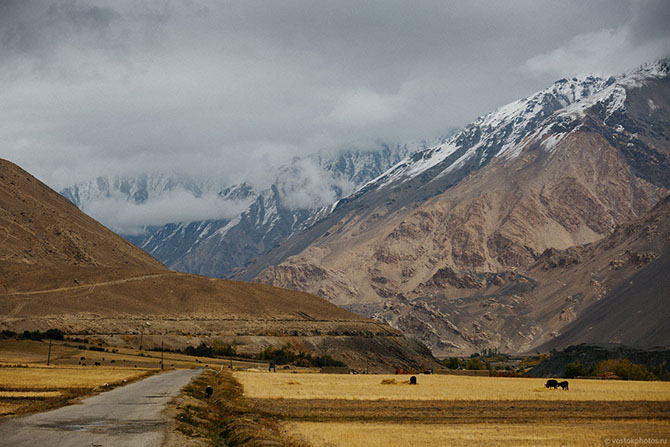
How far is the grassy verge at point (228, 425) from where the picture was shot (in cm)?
2836

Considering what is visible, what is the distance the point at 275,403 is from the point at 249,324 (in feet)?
437

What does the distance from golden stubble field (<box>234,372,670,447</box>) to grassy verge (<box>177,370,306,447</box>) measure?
1269 millimetres

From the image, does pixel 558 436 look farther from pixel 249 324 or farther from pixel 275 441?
pixel 249 324

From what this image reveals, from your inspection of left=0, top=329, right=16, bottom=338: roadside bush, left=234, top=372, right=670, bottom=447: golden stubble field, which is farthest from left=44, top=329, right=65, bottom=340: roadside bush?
left=234, top=372, right=670, bottom=447: golden stubble field

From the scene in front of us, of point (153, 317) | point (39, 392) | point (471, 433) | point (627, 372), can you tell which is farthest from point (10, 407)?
point (153, 317)

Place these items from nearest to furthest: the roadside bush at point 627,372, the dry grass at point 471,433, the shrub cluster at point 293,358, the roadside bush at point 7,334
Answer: the dry grass at point 471,433
the roadside bush at point 7,334
the roadside bush at point 627,372
the shrub cluster at point 293,358

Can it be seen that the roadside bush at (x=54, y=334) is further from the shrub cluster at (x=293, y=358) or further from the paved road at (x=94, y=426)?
the paved road at (x=94, y=426)

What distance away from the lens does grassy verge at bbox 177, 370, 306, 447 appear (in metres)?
28.4

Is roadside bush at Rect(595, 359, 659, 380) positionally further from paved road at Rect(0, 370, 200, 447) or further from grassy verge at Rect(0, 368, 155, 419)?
paved road at Rect(0, 370, 200, 447)

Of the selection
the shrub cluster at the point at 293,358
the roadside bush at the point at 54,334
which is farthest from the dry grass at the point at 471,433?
the shrub cluster at the point at 293,358

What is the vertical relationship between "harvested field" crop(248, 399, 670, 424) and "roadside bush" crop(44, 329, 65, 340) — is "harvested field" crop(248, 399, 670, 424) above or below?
below

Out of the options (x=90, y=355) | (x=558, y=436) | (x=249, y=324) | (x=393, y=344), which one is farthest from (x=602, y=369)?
(x=558, y=436)

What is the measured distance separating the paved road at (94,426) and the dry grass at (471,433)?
674 cm

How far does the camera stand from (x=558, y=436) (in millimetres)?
31391
